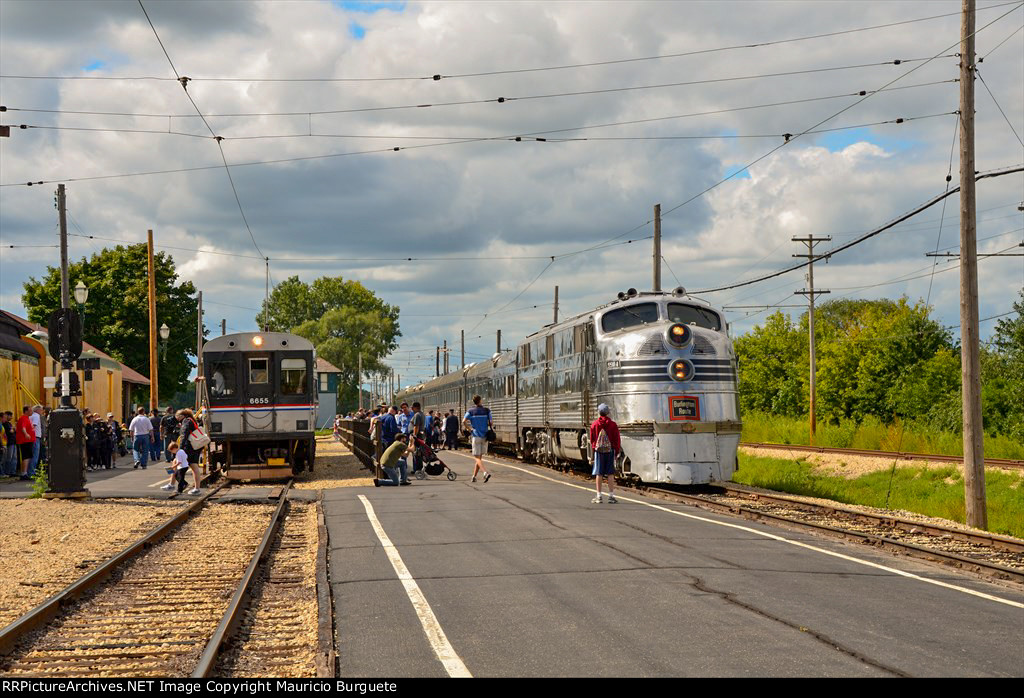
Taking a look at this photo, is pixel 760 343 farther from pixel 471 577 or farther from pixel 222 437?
pixel 471 577

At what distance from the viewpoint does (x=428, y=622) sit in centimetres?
890

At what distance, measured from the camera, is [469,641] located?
26.8 ft

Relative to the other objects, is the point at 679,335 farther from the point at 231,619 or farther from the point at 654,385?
the point at 231,619

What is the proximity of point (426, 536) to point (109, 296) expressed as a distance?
211ft

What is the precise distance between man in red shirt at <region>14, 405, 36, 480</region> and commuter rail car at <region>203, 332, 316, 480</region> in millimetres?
5144

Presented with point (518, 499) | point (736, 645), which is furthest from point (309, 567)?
point (518, 499)

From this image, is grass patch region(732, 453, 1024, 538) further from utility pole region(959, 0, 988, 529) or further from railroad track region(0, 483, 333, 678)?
railroad track region(0, 483, 333, 678)

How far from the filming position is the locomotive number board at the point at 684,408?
2109cm

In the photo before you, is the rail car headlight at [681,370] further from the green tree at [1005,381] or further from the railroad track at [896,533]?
the green tree at [1005,381]

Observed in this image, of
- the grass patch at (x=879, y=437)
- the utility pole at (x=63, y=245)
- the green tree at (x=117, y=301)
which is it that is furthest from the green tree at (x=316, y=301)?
the utility pole at (x=63, y=245)

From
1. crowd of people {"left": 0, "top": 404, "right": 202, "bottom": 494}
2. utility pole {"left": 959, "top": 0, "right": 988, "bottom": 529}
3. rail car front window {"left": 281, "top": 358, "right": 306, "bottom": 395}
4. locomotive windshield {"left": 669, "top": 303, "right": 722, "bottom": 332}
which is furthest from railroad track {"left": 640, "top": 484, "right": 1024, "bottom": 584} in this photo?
rail car front window {"left": 281, "top": 358, "right": 306, "bottom": 395}

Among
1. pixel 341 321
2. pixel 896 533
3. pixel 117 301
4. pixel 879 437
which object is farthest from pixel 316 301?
pixel 896 533

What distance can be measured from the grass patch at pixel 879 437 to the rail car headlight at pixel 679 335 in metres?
14.3

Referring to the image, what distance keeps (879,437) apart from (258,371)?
23604mm
